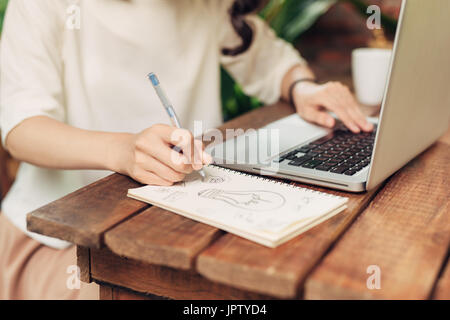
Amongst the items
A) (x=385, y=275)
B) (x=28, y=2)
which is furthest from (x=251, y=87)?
(x=385, y=275)

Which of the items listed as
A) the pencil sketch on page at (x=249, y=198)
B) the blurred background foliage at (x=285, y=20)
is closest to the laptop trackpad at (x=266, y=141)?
the pencil sketch on page at (x=249, y=198)

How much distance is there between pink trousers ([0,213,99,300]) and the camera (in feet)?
2.84

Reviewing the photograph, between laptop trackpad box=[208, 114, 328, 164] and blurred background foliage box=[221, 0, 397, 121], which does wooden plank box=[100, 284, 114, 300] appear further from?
blurred background foliage box=[221, 0, 397, 121]

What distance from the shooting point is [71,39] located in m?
1.02

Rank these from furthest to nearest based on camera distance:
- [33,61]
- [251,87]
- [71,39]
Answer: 1. [251,87]
2. [71,39]
3. [33,61]

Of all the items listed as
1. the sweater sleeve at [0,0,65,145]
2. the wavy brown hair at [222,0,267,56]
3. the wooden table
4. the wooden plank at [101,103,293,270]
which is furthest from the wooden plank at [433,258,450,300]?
the wavy brown hair at [222,0,267,56]

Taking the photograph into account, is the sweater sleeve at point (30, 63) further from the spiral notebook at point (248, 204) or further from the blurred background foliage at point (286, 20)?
the blurred background foliage at point (286, 20)

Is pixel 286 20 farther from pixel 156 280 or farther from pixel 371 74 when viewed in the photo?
pixel 156 280

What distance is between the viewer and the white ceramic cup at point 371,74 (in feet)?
4.12

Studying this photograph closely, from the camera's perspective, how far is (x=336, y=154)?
79cm

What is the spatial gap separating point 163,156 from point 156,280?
167mm

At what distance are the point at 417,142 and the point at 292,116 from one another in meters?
0.36
